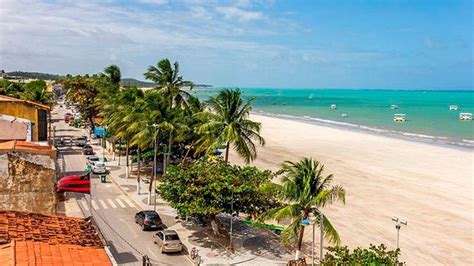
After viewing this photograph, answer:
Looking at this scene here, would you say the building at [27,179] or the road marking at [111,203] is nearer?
the building at [27,179]

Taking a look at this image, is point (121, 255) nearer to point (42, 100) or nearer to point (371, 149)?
point (42, 100)

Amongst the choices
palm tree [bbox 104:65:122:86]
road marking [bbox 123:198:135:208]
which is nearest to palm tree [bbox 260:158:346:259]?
road marking [bbox 123:198:135:208]

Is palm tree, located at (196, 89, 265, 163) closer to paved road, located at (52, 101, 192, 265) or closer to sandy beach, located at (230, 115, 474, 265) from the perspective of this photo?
sandy beach, located at (230, 115, 474, 265)

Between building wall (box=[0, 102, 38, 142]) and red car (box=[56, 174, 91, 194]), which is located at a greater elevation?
building wall (box=[0, 102, 38, 142])

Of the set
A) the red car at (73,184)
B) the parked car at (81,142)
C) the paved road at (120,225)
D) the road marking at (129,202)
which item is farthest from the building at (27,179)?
the parked car at (81,142)

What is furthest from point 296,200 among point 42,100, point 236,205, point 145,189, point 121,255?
point 42,100

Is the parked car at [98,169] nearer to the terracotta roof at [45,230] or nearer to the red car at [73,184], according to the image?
the red car at [73,184]
